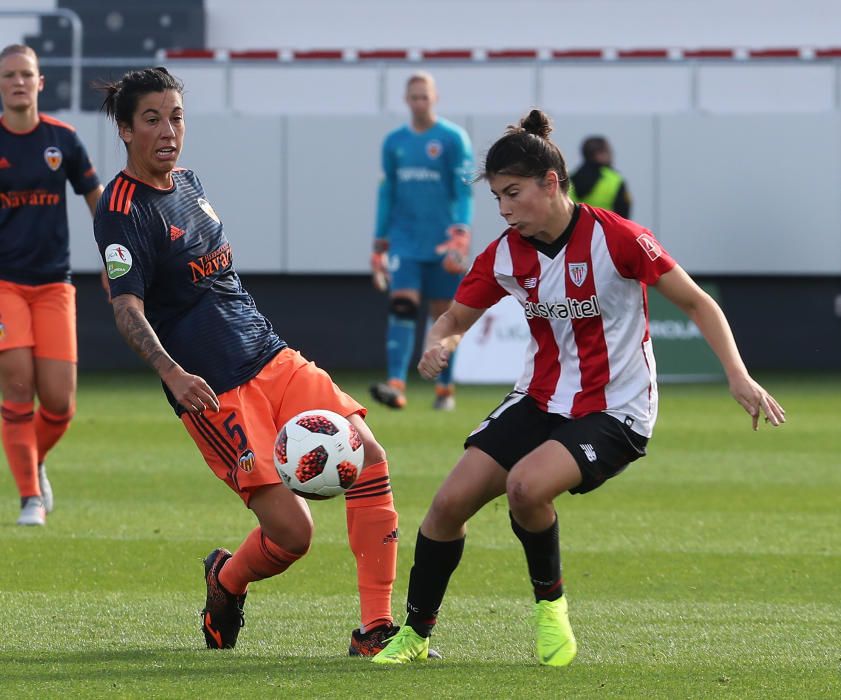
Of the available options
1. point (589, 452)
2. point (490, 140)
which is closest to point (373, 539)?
point (589, 452)

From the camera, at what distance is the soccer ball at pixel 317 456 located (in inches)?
185

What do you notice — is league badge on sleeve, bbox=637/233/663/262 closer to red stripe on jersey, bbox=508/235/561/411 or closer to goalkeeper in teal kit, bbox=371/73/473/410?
red stripe on jersey, bbox=508/235/561/411

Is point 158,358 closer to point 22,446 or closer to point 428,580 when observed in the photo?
point 428,580

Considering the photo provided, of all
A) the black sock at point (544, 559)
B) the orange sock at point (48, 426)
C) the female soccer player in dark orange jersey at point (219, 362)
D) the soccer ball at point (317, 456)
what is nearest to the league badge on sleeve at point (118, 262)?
the female soccer player in dark orange jersey at point (219, 362)

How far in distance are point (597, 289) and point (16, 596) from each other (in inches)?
96.5

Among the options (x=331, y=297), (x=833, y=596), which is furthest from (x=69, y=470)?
(x=331, y=297)

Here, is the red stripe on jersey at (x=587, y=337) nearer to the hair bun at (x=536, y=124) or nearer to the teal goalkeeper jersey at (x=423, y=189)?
the hair bun at (x=536, y=124)

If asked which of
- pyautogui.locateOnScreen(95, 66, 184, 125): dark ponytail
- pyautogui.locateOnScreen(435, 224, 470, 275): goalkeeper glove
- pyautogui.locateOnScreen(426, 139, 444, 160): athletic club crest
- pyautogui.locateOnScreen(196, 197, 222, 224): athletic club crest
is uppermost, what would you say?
pyautogui.locateOnScreen(426, 139, 444, 160): athletic club crest

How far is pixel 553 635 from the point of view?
15.4 ft

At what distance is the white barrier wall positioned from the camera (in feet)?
58.1

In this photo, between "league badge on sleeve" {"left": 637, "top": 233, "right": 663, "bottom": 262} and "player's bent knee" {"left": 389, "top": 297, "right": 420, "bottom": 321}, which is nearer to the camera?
"league badge on sleeve" {"left": 637, "top": 233, "right": 663, "bottom": 262}

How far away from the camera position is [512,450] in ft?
15.9

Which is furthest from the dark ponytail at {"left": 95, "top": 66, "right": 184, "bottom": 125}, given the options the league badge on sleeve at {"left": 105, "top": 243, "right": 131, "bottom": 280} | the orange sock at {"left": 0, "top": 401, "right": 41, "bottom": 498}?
the orange sock at {"left": 0, "top": 401, "right": 41, "bottom": 498}

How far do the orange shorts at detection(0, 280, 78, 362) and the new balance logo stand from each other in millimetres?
3485
